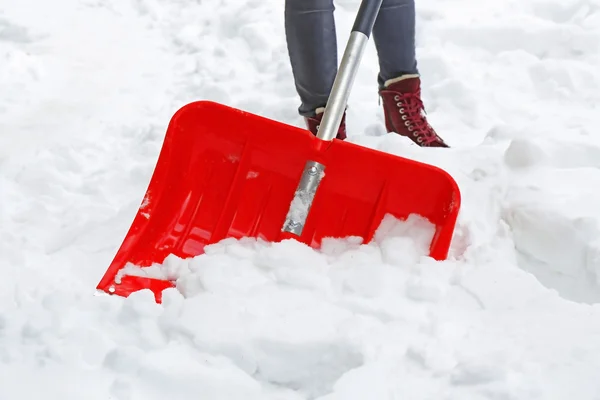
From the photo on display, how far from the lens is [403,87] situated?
1.54 meters

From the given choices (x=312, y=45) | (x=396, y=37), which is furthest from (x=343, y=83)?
(x=396, y=37)

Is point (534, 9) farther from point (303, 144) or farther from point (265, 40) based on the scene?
point (303, 144)

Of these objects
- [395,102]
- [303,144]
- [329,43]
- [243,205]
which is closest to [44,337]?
[243,205]

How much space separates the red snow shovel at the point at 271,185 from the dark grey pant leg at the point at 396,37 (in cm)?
20

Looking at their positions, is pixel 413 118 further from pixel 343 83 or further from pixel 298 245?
pixel 298 245

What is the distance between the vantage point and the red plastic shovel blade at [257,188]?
1.14m

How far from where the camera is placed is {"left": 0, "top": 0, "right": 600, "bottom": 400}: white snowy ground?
0.89m

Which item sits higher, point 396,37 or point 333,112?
point 396,37

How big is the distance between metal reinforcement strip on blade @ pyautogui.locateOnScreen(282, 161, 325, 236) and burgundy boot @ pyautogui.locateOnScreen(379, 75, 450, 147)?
1.46 ft

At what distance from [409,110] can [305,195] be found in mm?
499

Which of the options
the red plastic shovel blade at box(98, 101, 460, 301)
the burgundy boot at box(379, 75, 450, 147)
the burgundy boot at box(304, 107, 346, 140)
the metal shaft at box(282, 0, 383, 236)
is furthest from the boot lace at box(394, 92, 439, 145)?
the red plastic shovel blade at box(98, 101, 460, 301)

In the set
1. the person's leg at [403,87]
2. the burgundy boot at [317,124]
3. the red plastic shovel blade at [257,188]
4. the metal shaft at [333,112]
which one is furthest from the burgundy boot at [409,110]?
the red plastic shovel blade at [257,188]

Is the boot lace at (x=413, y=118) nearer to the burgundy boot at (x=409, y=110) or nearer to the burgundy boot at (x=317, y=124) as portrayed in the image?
the burgundy boot at (x=409, y=110)

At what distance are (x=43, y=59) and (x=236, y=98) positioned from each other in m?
0.72
